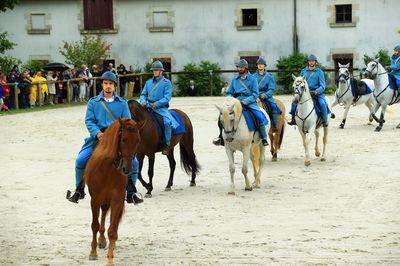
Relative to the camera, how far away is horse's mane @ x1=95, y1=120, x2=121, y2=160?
1215 cm

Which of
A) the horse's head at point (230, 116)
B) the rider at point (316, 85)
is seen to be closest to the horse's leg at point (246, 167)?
the horse's head at point (230, 116)

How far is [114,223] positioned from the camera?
1233 centimetres

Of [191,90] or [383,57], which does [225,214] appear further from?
[383,57]

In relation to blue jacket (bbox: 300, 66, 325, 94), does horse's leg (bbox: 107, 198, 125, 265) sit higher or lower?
lower

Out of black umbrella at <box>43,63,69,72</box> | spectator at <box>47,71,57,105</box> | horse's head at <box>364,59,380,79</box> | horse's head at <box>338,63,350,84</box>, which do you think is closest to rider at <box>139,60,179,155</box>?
horse's head at <box>338,63,350,84</box>

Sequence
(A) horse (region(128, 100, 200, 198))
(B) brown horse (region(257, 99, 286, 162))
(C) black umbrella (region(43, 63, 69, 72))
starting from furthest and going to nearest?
(C) black umbrella (region(43, 63, 69, 72)) → (B) brown horse (region(257, 99, 286, 162)) → (A) horse (region(128, 100, 200, 198))

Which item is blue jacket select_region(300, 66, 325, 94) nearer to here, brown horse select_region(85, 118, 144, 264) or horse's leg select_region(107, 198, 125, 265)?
brown horse select_region(85, 118, 144, 264)

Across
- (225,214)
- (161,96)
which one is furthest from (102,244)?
(161,96)

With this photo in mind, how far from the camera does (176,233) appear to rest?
47.4 ft

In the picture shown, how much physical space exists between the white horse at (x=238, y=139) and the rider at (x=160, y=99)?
106 cm

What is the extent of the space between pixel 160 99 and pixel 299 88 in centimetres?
455

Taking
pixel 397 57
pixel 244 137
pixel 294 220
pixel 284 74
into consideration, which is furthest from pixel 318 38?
pixel 294 220

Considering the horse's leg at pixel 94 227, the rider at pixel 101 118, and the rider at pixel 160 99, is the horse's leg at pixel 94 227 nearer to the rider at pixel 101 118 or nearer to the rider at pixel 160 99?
the rider at pixel 101 118

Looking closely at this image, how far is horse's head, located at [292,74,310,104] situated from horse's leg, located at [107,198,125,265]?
1011 cm
